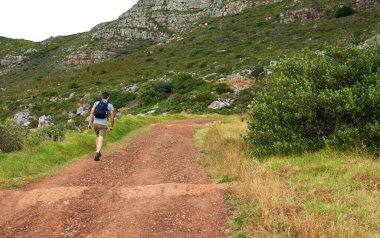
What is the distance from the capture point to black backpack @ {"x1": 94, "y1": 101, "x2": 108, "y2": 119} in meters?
12.5

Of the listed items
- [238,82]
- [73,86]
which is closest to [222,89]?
[238,82]

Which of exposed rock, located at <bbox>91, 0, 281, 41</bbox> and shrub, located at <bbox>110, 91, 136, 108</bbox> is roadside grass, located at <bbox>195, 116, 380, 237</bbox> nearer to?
shrub, located at <bbox>110, 91, 136, 108</bbox>

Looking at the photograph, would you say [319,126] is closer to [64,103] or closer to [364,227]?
[364,227]

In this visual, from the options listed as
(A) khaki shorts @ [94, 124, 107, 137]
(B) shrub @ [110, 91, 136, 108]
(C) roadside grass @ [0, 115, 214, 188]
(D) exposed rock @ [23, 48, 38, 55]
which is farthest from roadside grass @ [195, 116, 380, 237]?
(D) exposed rock @ [23, 48, 38, 55]

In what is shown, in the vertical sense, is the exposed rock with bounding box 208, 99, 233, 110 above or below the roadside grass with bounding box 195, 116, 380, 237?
below

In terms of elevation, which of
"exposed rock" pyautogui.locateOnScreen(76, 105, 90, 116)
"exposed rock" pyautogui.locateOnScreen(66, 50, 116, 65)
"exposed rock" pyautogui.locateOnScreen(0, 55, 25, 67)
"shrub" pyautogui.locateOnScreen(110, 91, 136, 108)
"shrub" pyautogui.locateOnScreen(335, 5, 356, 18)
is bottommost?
"exposed rock" pyautogui.locateOnScreen(76, 105, 90, 116)

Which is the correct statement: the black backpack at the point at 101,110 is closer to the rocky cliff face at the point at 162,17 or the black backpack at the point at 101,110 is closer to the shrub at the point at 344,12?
the shrub at the point at 344,12

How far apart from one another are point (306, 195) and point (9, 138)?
9.90 m

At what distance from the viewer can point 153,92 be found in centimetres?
4166

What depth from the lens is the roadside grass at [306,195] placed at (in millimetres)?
5285

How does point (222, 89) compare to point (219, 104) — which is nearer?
point (219, 104)

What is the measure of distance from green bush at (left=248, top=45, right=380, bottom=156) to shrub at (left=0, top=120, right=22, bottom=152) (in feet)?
26.1

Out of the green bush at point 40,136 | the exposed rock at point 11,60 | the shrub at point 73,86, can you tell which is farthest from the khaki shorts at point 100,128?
the exposed rock at point 11,60

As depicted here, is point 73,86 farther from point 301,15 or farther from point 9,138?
point 9,138
